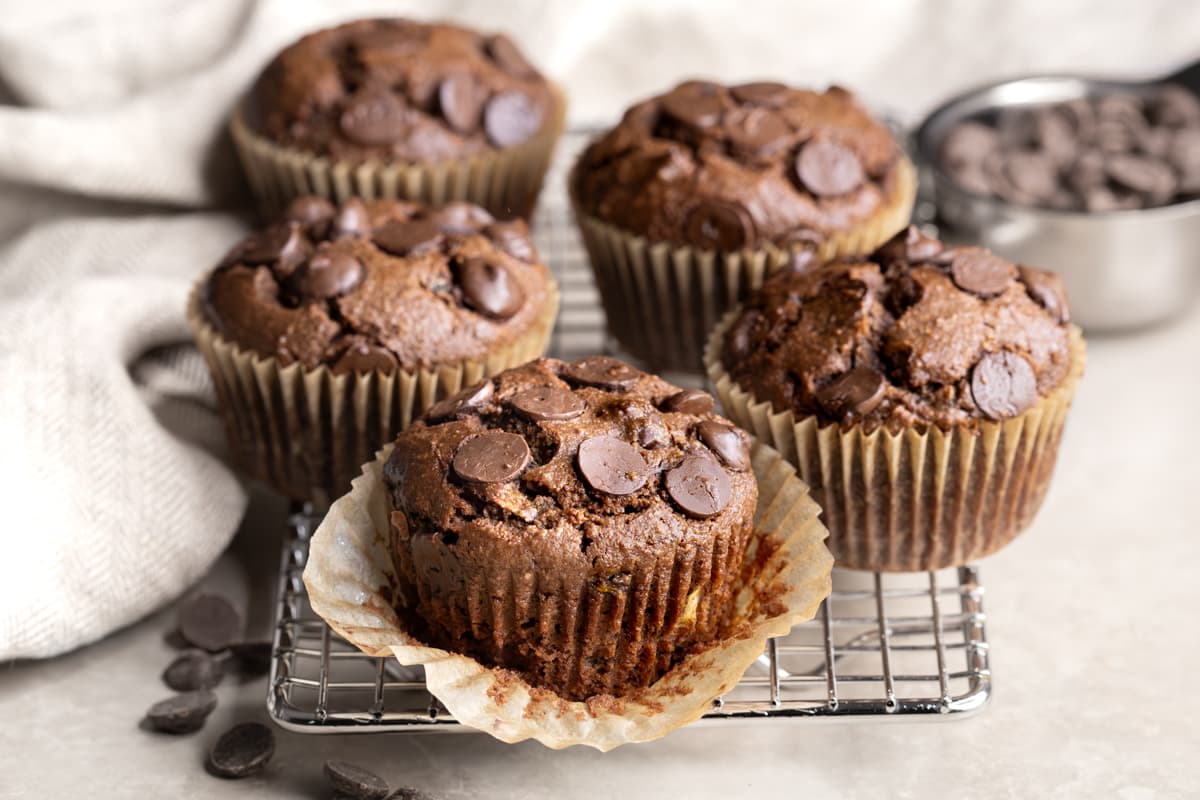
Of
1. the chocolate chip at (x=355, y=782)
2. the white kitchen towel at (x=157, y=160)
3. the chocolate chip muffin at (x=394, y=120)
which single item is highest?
the chocolate chip muffin at (x=394, y=120)

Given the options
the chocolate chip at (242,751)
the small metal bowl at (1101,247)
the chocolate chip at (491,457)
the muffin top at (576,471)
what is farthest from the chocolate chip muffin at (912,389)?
the chocolate chip at (242,751)

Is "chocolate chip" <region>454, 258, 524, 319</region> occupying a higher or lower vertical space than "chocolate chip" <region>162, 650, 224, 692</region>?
higher

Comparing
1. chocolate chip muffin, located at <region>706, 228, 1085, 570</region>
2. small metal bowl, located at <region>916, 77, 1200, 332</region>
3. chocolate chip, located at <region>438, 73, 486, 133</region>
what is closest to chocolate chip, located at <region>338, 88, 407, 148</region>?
chocolate chip, located at <region>438, 73, 486, 133</region>

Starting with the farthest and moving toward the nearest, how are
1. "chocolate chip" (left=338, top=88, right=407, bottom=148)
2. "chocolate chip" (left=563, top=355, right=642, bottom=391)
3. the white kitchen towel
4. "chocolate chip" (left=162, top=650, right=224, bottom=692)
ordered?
"chocolate chip" (left=338, top=88, right=407, bottom=148), the white kitchen towel, "chocolate chip" (left=162, top=650, right=224, bottom=692), "chocolate chip" (left=563, top=355, right=642, bottom=391)

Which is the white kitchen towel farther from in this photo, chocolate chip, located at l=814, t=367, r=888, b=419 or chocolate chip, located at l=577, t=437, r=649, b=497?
chocolate chip, located at l=814, t=367, r=888, b=419

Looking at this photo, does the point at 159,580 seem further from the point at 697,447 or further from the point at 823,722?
the point at 823,722

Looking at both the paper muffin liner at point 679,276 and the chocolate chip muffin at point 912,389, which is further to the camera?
the paper muffin liner at point 679,276

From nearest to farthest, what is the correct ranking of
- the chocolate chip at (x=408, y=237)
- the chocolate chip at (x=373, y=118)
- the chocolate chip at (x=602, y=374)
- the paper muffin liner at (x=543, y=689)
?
1. the paper muffin liner at (x=543, y=689)
2. the chocolate chip at (x=602, y=374)
3. the chocolate chip at (x=408, y=237)
4. the chocolate chip at (x=373, y=118)

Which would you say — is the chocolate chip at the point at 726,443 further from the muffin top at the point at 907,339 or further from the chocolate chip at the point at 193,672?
the chocolate chip at the point at 193,672

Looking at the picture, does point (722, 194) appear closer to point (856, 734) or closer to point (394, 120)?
point (394, 120)
